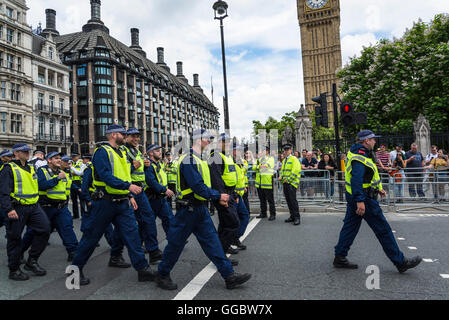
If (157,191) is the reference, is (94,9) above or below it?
above

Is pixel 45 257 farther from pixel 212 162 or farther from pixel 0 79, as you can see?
pixel 0 79

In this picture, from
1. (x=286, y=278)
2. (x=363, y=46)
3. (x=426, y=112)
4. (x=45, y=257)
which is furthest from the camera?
(x=363, y=46)

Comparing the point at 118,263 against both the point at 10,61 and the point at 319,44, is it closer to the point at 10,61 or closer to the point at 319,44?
the point at 10,61

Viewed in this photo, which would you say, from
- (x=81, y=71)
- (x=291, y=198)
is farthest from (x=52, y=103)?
(x=291, y=198)

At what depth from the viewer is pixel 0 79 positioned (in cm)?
3344

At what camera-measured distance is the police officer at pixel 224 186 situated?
4781 mm

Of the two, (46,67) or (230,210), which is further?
(46,67)

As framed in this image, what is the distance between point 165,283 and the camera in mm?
3873

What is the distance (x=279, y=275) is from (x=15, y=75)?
129 ft

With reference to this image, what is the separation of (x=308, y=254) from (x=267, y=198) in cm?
349

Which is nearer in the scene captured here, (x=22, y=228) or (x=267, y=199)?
(x=22, y=228)

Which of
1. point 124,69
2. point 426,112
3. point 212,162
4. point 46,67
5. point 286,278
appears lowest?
point 286,278

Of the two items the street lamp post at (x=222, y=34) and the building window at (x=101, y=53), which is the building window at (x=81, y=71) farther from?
the street lamp post at (x=222, y=34)

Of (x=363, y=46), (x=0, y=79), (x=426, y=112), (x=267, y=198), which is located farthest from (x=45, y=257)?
(x=0, y=79)
